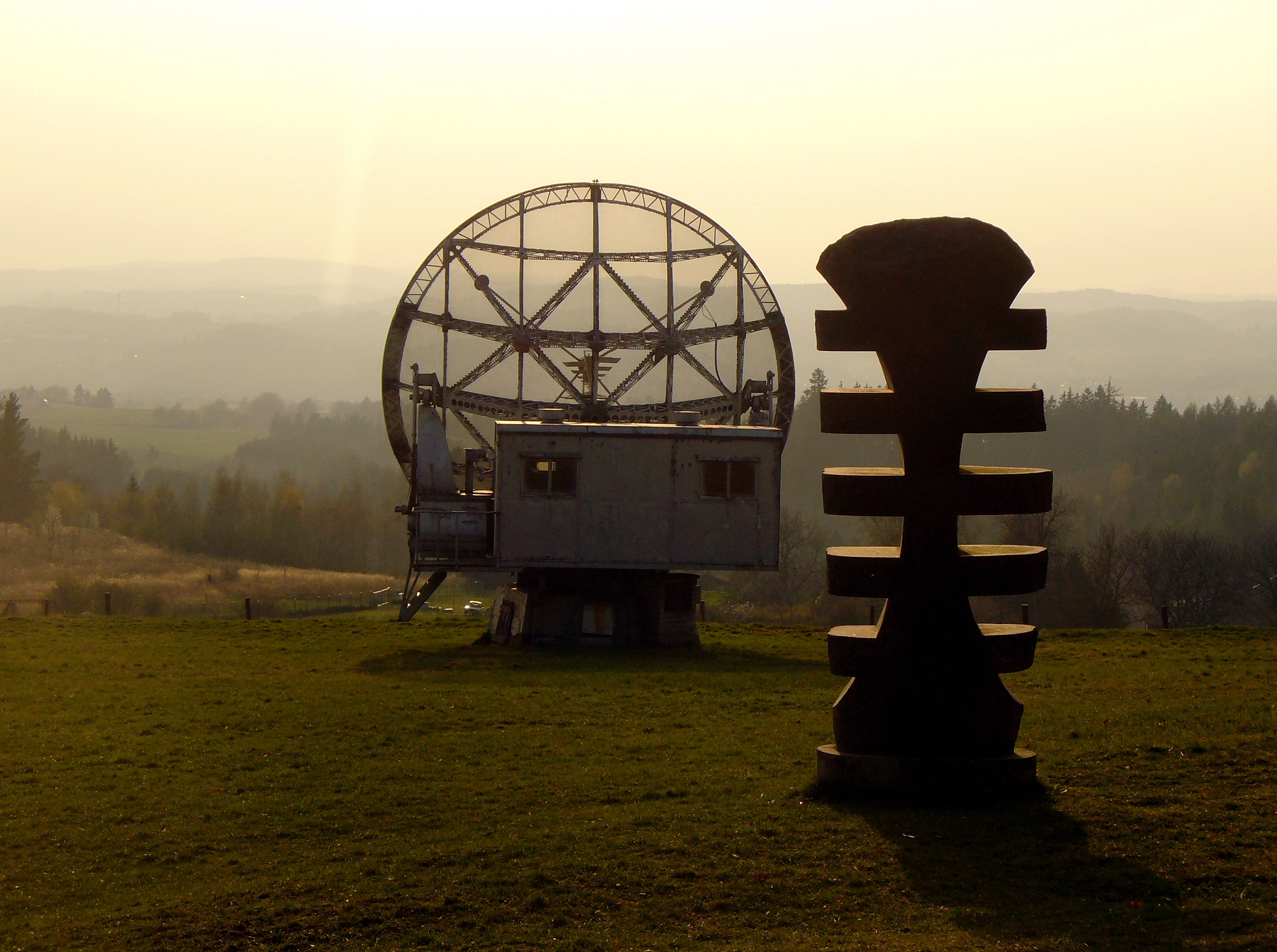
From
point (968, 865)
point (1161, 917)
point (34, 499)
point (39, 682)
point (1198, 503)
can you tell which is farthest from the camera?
point (1198, 503)

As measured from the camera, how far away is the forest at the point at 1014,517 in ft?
279

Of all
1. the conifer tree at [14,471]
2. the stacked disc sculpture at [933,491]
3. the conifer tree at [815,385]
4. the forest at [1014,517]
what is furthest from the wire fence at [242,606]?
the conifer tree at [815,385]

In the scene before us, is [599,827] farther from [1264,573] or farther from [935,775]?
[1264,573]

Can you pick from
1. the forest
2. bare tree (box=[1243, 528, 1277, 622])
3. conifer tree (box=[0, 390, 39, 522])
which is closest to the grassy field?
conifer tree (box=[0, 390, 39, 522])

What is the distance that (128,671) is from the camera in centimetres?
2989

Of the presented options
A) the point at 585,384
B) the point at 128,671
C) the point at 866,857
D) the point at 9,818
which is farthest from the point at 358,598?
the point at 866,857

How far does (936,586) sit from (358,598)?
2795 inches

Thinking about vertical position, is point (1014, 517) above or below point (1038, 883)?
above

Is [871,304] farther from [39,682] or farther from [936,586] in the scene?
[39,682]

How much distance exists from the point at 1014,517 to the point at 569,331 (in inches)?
2046

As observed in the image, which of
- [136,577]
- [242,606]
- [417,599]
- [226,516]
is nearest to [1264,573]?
[242,606]

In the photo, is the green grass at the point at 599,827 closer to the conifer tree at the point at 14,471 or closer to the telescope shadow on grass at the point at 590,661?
the telescope shadow on grass at the point at 590,661

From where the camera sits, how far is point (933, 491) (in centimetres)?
1477

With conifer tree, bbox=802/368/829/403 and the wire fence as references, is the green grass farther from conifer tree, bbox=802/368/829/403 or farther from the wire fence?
conifer tree, bbox=802/368/829/403
